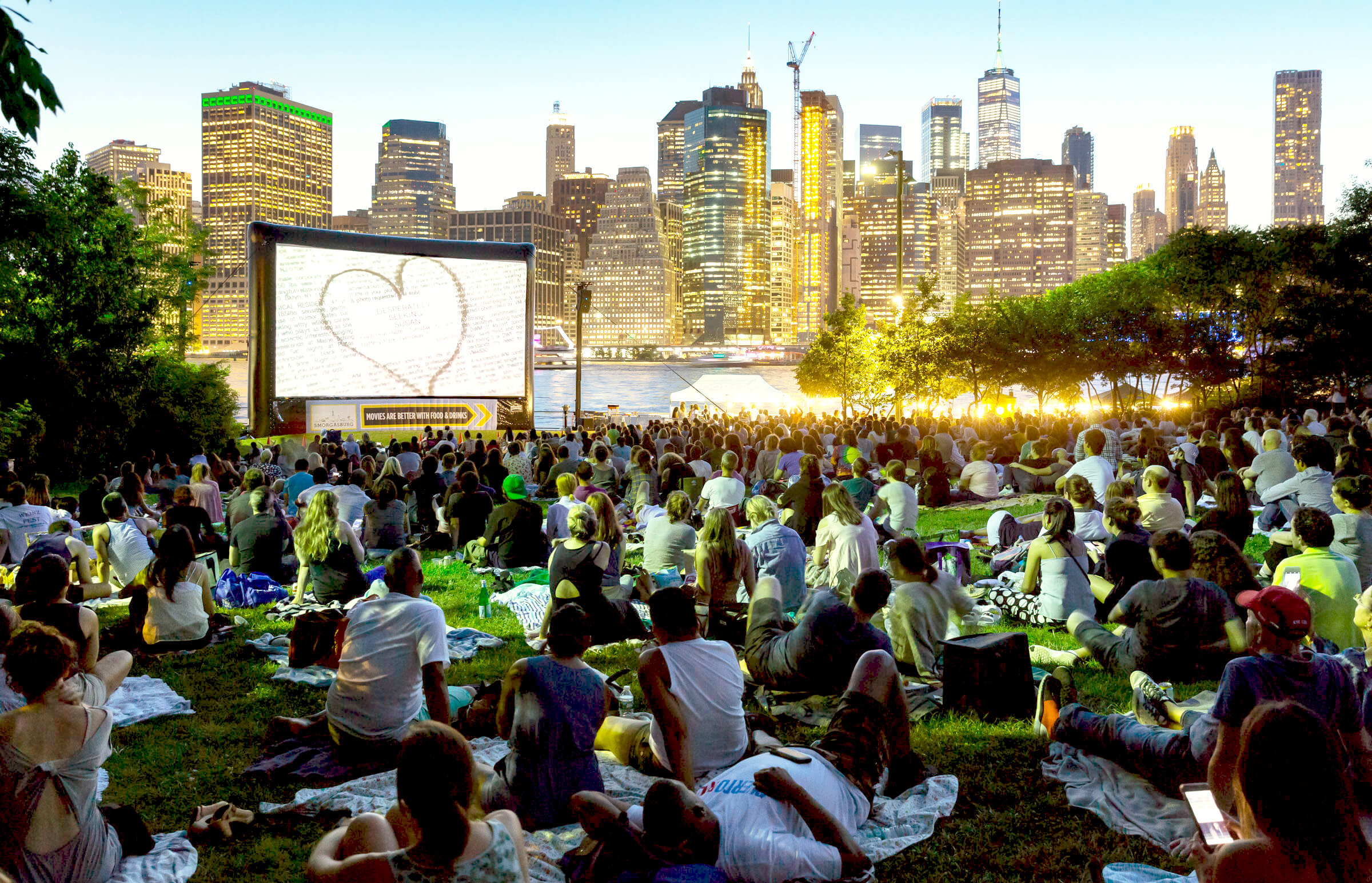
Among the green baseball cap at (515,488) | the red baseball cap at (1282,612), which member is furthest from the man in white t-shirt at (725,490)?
the red baseball cap at (1282,612)

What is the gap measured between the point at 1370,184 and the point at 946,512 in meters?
22.4

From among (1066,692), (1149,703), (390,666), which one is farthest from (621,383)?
(1149,703)

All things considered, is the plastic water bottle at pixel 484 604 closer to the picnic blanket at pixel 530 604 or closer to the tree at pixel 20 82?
the picnic blanket at pixel 530 604

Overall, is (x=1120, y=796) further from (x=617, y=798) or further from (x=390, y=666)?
(x=390, y=666)

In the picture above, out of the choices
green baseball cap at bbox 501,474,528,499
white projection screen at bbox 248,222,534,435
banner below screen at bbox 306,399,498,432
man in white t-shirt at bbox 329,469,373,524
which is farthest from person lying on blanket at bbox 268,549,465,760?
banner below screen at bbox 306,399,498,432

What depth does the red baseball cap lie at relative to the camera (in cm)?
336

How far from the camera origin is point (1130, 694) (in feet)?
17.6

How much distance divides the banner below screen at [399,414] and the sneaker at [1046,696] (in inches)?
771

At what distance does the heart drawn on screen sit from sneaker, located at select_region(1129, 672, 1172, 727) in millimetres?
20156

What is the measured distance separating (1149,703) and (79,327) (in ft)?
68.8

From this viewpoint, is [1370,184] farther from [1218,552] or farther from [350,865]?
[350,865]

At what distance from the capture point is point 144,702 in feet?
18.0

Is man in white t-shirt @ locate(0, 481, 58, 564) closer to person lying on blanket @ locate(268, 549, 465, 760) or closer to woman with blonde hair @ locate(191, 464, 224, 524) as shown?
woman with blonde hair @ locate(191, 464, 224, 524)

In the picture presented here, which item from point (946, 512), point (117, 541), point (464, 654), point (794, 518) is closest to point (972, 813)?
point (464, 654)
